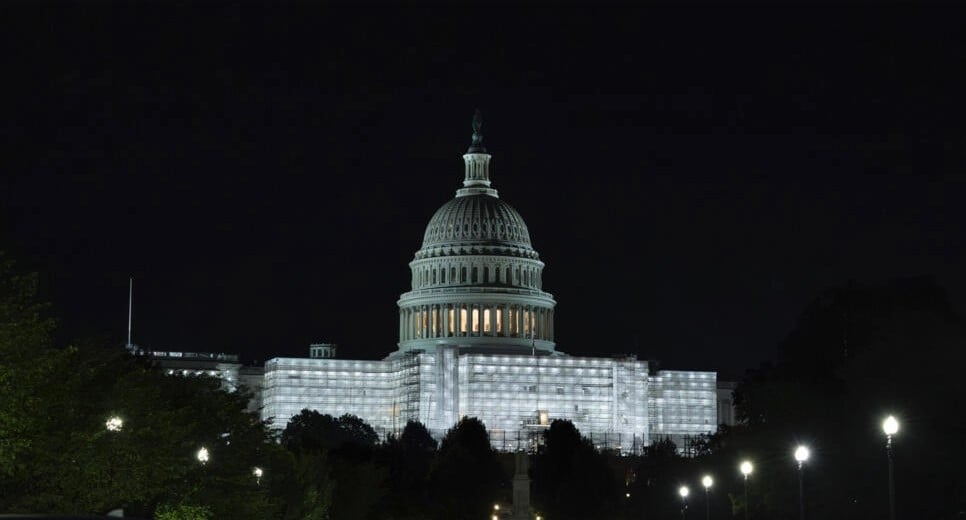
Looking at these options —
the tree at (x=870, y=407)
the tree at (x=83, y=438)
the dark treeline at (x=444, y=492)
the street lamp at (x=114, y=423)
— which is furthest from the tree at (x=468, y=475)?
the street lamp at (x=114, y=423)

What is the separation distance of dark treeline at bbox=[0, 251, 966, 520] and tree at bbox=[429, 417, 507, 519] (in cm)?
111

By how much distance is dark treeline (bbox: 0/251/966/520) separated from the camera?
4881 centimetres

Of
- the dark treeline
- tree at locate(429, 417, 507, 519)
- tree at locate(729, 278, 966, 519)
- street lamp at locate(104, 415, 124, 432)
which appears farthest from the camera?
tree at locate(429, 417, 507, 519)

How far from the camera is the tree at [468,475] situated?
15162 cm

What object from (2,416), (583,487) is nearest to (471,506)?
(583,487)

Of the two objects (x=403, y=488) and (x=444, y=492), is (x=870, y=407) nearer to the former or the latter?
(x=403, y=488)

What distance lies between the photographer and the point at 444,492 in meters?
155

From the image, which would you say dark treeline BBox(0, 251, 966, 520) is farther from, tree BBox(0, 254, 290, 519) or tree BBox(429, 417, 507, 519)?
tree BBox(429, 417, 507, 519)

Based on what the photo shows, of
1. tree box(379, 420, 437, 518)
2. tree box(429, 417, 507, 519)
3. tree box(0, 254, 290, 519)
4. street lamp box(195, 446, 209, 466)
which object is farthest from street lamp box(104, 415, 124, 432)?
tree box(429, 417, 507, 519)

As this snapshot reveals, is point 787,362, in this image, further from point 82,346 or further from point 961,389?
point 82,346

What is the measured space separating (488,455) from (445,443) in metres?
13.7

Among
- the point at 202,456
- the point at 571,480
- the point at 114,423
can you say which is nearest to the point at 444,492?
the point at 571,480

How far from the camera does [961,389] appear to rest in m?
79.2

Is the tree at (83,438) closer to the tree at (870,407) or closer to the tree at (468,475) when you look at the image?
the tree at (870,407)
